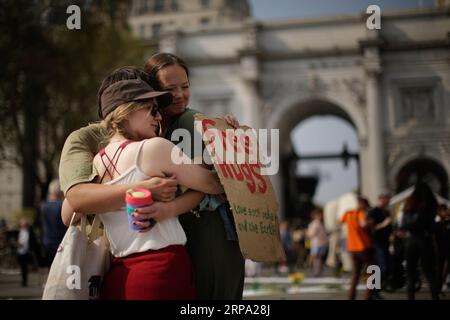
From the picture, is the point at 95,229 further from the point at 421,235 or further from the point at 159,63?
the point at 421,235

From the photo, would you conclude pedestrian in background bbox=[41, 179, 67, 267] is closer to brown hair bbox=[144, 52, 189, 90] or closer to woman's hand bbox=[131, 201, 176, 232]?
brown hair bbox=[144, 52, 189, 90]

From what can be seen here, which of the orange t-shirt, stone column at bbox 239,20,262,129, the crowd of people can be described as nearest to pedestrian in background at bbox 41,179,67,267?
the crowd of people

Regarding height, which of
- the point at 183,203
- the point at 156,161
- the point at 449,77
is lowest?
the point at 183,203

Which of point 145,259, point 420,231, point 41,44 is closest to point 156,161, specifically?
point 145,259

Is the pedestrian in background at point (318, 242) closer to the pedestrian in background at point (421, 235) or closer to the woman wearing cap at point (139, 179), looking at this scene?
the pedestrian in background at point (421, 235)

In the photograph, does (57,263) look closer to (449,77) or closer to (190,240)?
(190,240)

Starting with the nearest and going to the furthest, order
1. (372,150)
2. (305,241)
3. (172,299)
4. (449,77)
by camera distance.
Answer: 1. (172,299)
2. (305,241)
3. (449,77)
4. (372,150)

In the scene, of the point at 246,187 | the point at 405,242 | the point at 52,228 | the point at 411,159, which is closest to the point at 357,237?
the point at 405,242

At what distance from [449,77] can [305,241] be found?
9.94m

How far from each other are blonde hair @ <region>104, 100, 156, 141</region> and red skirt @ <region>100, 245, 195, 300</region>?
507 millimetres

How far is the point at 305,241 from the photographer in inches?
948

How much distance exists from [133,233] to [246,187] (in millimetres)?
532

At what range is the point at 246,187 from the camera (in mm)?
2576

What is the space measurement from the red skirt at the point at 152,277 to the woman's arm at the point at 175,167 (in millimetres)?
269
